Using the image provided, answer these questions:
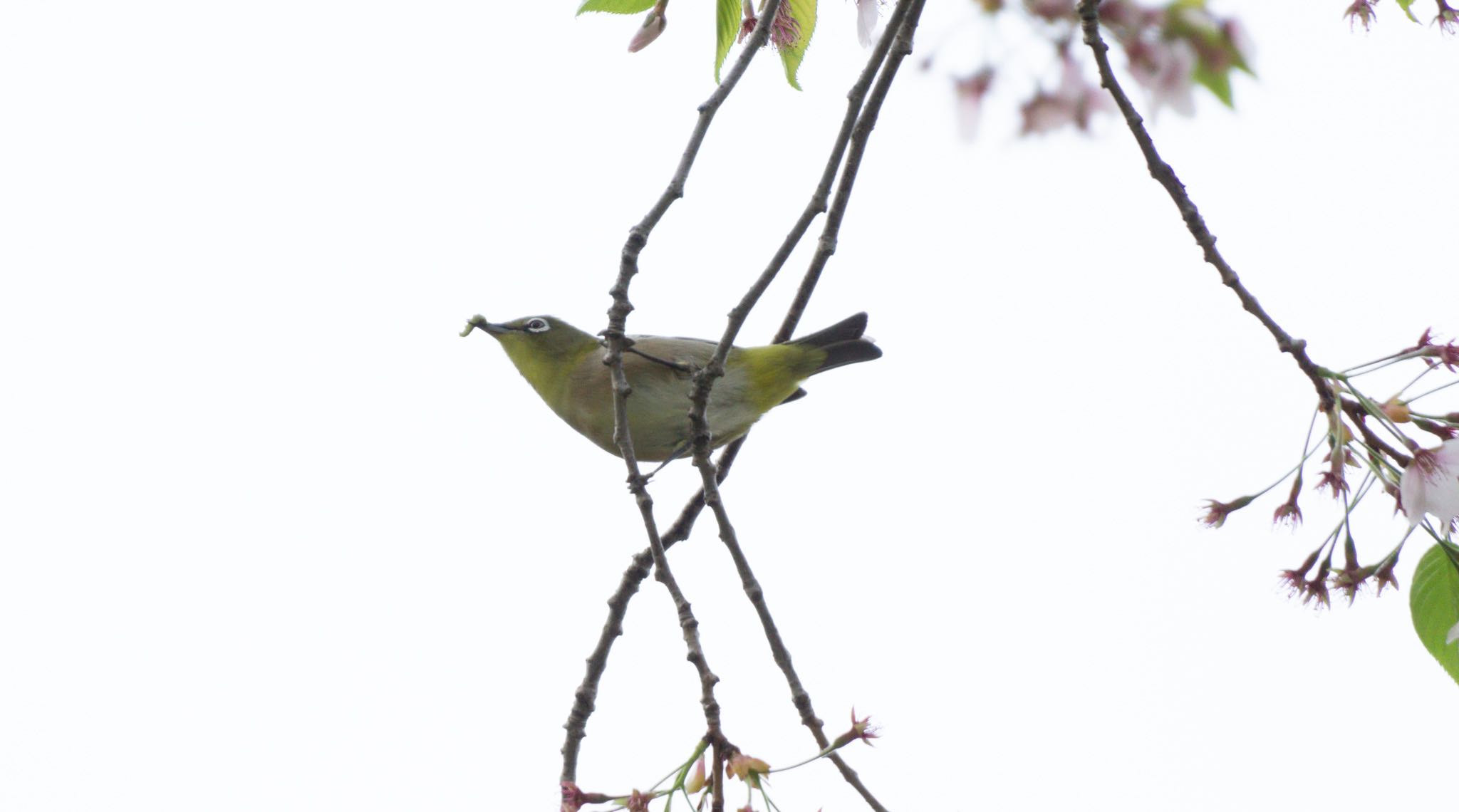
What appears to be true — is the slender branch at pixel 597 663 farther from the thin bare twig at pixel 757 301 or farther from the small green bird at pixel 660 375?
the small green bird at pixel 660 375

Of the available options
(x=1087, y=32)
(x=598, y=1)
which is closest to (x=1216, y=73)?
(x=1087, y=32)

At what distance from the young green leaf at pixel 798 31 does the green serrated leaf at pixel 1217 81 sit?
1207 millimetres

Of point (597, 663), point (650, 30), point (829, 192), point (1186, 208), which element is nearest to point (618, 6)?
point (650, 30)

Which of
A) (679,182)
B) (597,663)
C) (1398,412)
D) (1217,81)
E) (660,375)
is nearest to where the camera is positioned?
(1217,81)

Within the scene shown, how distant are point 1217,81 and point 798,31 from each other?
4.14ft

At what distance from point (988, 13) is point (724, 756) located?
170cm

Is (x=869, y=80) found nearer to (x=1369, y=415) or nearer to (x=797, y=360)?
(x=1369, y=415)

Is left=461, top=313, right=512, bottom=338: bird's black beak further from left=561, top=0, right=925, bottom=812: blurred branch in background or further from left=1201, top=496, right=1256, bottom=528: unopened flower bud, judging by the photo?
left=1201, top=496, right=1256, bottom=528: unopened flower bud

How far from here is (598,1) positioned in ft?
9.88

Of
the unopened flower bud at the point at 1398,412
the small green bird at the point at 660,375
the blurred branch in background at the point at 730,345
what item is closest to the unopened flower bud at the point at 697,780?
the blurred branch in background at the point at 730,345

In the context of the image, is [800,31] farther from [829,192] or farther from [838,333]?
[838,333]

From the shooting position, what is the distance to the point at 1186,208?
2666mm

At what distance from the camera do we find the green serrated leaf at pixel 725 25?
123 inches

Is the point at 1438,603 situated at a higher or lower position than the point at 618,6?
lower
